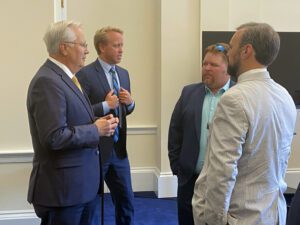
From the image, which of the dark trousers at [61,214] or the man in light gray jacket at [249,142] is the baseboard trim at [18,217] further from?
the man in light gray jacket at [249,142]

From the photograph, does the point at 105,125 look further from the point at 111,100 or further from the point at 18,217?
the point at 18,217

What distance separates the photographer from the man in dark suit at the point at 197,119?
2236 mm

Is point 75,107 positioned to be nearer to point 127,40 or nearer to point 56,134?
point 56,134

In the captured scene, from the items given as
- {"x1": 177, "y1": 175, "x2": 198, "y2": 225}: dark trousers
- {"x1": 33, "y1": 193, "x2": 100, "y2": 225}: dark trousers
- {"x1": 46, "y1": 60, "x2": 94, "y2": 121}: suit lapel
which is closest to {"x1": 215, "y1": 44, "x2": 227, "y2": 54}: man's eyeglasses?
{"x1": 177, "y1": 175, "x2": 198, "y2": 225}: dark trousers

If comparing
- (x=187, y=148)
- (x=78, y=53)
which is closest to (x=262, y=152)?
(x=187, y=148)

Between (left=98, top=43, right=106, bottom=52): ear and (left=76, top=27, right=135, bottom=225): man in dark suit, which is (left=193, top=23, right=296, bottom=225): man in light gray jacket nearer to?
(left=76, top=27, right=135, bottom=225): man in dark suit

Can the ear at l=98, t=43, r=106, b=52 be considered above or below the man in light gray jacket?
above

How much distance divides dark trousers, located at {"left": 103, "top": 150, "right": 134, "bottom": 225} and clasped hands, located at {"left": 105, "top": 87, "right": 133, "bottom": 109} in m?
0.33

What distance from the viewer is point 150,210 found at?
374 centimetres

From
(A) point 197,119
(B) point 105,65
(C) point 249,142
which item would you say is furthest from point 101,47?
(C) point 249,142

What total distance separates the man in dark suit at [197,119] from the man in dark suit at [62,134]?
51 centimetres

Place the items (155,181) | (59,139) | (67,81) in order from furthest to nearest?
(155,181), (67,81), (59,139)

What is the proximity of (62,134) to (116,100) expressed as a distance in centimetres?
84

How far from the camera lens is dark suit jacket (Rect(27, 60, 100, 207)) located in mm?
1806
